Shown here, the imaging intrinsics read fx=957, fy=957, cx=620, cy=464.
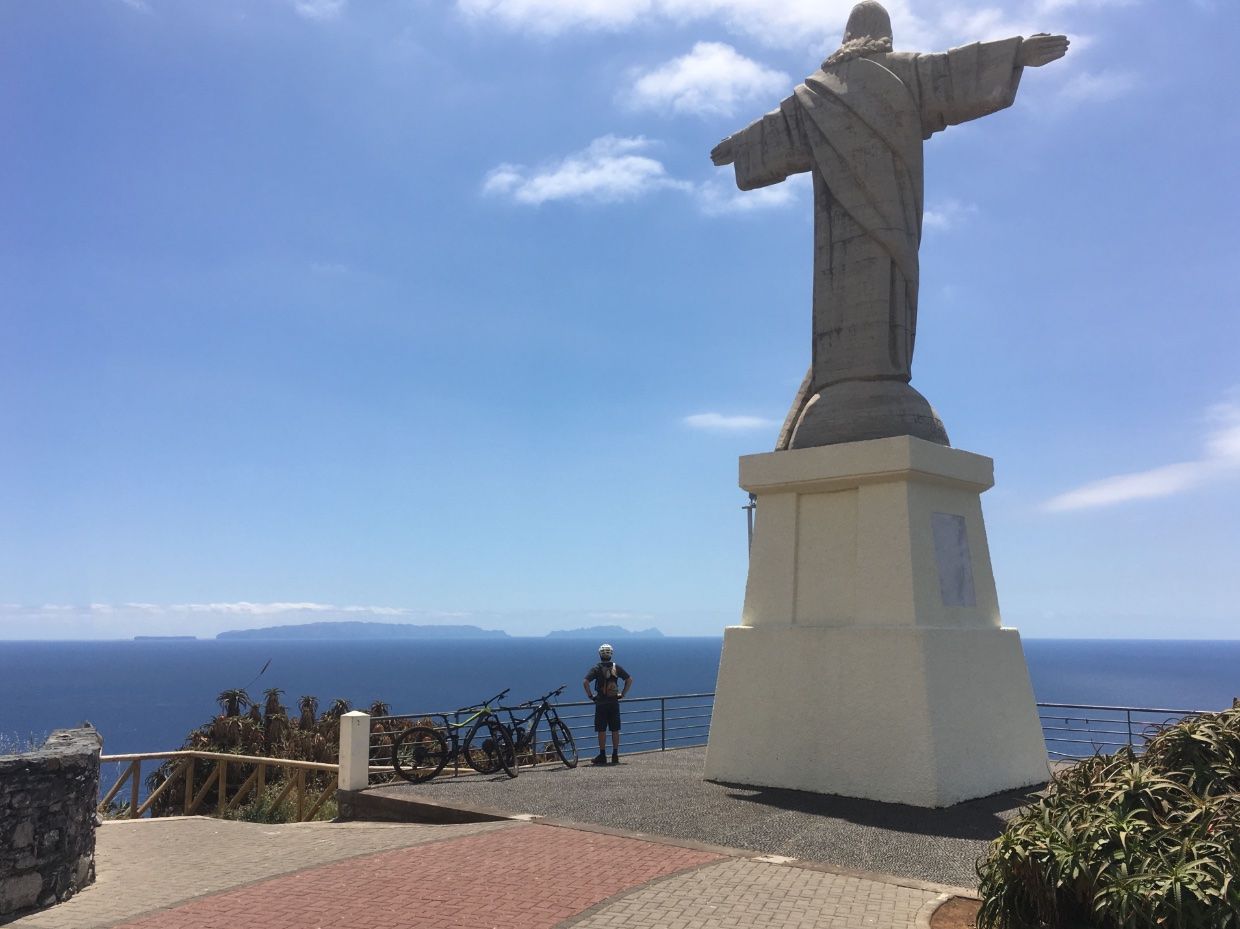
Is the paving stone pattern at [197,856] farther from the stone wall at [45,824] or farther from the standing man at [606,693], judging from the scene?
the standing man at [606,693]

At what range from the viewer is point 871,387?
10.6 metres

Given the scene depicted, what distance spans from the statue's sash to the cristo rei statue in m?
0.02

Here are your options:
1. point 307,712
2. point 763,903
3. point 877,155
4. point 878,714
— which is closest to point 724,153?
point 877,155

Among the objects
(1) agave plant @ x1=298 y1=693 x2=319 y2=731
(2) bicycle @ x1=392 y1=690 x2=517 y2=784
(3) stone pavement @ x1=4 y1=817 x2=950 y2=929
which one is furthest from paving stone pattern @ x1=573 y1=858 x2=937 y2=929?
(1) agave plant @ x1=298 y1=693 x2=319 y2=731

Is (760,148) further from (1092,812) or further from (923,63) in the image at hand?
(1092,812)

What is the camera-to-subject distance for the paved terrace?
7414 mm

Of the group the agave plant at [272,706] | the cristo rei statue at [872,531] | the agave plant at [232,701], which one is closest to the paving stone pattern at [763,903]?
the cristo rei statue at [872,531]

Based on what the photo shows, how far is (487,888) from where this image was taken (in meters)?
6.47

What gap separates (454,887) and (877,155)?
869 cm

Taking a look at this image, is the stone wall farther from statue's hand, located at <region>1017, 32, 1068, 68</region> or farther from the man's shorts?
statue's hand, located at <region>1017, 32, 1068, 68</region>

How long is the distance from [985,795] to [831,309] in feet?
17.9

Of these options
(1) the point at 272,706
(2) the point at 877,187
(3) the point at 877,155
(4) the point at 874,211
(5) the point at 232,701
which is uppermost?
(3) the point at 877,155

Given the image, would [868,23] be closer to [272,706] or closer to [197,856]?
[197,856]

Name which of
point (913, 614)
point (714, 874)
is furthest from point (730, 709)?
point (714, 874)
